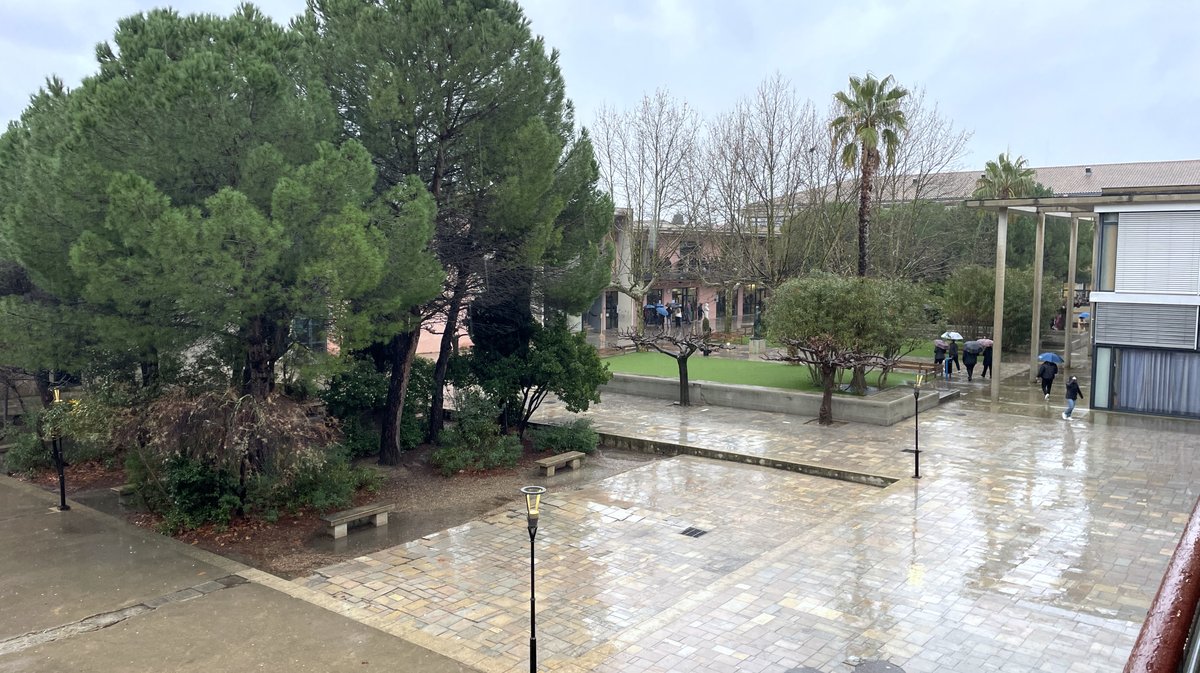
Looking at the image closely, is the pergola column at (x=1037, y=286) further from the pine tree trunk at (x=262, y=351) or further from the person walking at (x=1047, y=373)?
the pine tree trunk at (x=262, y=351)

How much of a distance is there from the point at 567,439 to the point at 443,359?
11.4 feet

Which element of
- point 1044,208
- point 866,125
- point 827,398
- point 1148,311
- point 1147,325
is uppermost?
point 866,125

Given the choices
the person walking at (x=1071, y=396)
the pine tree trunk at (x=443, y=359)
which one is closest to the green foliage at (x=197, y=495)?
the pine tree trunk at (x=443, y=359)

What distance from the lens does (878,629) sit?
32.8ft

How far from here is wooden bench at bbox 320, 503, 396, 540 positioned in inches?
554

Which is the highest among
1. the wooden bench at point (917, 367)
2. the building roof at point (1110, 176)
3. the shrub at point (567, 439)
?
the building roof at point (1110, 176)

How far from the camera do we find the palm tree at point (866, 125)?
94.1 ft

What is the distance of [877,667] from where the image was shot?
904cm

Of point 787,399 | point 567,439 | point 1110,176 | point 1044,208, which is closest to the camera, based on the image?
point 567,439

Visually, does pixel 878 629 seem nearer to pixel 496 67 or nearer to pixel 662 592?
pixel 662 592

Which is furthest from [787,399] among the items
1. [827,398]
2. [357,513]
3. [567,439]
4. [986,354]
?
[357,513]

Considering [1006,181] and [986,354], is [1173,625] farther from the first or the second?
[1006,181]

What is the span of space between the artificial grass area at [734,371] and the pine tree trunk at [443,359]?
Answer: 8.60 meters

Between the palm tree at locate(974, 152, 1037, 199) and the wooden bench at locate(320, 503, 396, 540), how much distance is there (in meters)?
37.5
